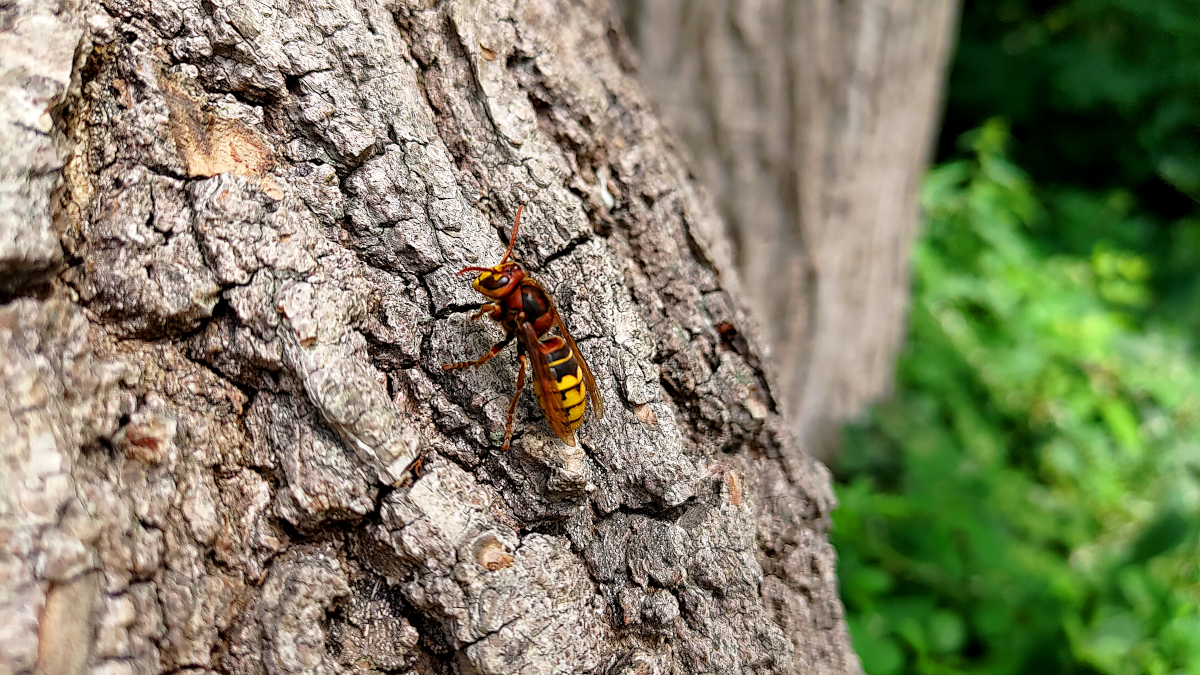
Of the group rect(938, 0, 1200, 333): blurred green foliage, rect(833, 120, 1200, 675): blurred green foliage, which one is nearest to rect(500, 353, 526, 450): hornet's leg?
rect(833, 120, 1200, 675): blurred green foliage

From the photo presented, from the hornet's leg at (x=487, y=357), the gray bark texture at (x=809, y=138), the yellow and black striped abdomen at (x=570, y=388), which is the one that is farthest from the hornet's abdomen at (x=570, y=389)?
the gray bark texture at (x=809, y=138)

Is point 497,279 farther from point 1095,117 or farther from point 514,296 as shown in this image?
point 1095,117

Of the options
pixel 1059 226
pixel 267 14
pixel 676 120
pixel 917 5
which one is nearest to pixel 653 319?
pixel 267 14

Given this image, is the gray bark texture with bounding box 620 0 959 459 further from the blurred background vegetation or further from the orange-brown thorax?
the orange-brown thorax

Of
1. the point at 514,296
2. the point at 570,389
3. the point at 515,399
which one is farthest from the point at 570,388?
the point at 514,296

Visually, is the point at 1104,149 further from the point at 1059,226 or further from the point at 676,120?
the point at 676,120

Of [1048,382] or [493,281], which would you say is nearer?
[493,281]

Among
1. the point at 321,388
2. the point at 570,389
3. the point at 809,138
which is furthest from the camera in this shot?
the point at 809,138
